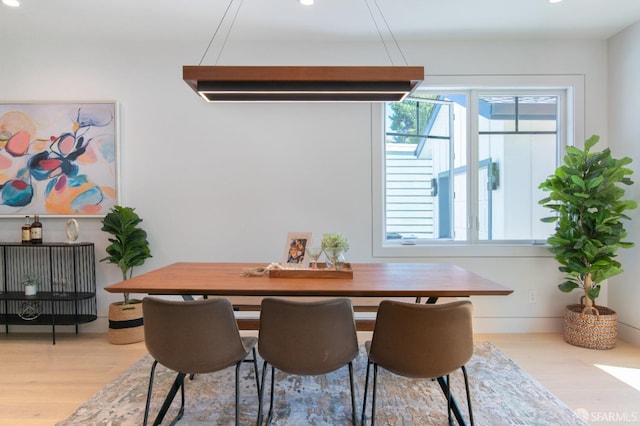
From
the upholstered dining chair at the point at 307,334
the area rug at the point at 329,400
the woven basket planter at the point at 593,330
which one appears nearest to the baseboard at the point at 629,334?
the woven basket planter at the point at 593,330

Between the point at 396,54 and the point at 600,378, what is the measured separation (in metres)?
3.33

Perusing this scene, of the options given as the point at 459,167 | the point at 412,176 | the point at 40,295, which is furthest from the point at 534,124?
the point at 40,295

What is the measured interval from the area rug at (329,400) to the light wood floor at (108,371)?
0.17 meters

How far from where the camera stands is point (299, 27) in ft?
11.3

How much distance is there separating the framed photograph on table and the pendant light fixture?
0.96 m

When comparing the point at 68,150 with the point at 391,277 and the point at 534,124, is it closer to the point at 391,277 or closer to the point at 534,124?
the point at 391,277

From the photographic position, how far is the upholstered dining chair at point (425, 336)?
1704mm

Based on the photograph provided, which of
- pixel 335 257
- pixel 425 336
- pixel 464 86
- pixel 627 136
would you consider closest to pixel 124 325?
pixel 335 257

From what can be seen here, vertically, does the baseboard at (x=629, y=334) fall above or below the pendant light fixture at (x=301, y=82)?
below

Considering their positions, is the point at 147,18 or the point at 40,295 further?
the point at 40,295

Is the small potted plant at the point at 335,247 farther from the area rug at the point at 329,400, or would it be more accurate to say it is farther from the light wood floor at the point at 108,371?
the light wood floor at the point at 108,371

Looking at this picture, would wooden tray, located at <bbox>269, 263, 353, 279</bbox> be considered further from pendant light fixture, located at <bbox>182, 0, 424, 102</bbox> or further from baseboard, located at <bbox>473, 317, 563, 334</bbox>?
baseboard, located at <bbox>473, 317, 563, 334</bbox>

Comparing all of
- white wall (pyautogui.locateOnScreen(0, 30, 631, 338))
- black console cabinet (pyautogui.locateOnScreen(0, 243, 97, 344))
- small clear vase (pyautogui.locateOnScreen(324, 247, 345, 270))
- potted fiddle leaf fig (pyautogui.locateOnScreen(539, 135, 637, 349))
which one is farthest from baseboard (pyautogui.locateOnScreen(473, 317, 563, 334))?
black console cabinet (pyautogui.locateOnScreen(0, 243, 97, 344))

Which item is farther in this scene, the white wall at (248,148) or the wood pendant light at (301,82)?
the white wall at (248,148)
